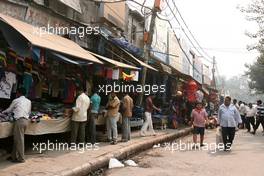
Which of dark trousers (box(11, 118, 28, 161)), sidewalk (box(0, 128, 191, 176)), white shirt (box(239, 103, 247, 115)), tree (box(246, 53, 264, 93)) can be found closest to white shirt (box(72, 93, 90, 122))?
sidewalk (box(0, 128, 191, 176))

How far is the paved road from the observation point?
33.0 ft

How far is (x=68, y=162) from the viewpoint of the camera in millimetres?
9688

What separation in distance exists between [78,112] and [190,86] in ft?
40.6

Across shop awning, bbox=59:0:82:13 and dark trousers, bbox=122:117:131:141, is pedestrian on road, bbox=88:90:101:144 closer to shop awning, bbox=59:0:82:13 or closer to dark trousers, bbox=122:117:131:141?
dark trousers, bbox=122:117:131:141

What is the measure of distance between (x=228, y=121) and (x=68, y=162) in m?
6.46

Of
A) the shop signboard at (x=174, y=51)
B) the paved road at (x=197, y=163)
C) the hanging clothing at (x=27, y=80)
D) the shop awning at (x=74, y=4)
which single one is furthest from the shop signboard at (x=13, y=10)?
the shop signboard at (x=174, y=51)

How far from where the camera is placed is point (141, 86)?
1759 centimetres

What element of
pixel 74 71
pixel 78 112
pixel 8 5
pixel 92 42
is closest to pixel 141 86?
pixel 92 42

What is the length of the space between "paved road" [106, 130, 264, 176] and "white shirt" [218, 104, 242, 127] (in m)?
0.91

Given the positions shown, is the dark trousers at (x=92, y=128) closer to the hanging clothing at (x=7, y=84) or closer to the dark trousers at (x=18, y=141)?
the hanging clothing at (x=7, y=84)

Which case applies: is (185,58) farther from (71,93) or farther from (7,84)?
(7,84)

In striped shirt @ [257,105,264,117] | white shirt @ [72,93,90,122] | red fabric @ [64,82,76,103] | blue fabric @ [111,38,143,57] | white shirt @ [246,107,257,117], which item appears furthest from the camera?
white shirt @ [246,107,257,117]

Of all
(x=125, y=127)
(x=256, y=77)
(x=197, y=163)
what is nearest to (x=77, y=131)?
(x=125, y=127)

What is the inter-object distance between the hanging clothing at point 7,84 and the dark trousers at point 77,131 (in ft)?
6.89
